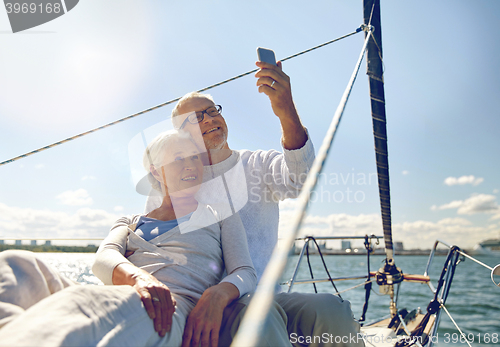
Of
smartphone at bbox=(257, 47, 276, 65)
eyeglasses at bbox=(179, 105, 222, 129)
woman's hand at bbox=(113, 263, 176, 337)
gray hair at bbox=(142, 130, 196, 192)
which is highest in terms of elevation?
smartphone at bbox=(257, 47, 276, 65)

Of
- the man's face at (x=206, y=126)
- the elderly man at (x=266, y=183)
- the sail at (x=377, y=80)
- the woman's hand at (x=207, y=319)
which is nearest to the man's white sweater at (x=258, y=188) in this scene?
the elderly man at (x=266, y=183)

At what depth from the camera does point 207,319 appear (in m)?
0.83

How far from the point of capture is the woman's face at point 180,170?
1.27 metres

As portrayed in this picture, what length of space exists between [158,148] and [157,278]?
0.54 metres

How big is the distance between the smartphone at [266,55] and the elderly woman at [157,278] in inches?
17.8

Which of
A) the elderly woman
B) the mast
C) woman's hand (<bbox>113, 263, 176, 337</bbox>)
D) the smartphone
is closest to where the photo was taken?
the elderly woman

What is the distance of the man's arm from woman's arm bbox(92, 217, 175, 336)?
71cm

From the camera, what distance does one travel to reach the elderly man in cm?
96

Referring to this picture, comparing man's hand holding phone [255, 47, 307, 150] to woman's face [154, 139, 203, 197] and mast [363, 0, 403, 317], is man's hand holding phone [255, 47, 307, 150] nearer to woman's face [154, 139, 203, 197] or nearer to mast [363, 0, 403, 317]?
woman's face [154, 139, 203, 197]

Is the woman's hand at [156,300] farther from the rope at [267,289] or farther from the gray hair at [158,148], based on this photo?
the gray hair at [158,148]

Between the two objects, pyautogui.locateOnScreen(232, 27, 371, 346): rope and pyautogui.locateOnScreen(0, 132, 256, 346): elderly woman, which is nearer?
pyautogui.locateOnScreen(232, 27, 371, 346): rope

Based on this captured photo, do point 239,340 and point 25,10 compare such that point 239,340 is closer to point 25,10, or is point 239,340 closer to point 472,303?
point 25,10

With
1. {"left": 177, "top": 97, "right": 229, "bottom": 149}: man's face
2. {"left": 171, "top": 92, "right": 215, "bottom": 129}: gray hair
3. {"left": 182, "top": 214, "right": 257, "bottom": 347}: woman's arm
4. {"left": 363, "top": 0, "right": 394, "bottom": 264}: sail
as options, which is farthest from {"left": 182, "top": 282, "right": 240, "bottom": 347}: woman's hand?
{"left": 363, "top": 0, "right": 394, "bottom": 264}: sail

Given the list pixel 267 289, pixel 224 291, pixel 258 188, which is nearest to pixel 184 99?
pixel 258 188
